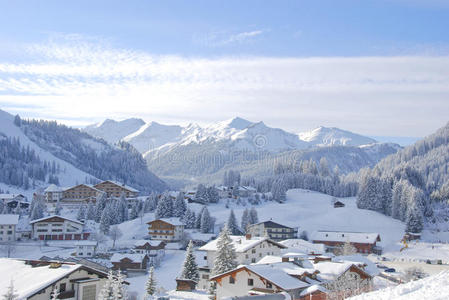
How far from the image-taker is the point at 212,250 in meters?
56.1

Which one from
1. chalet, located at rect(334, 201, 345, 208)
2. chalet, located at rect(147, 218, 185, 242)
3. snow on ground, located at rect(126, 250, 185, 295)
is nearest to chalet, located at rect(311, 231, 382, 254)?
chalet, located at rect(147, 218, 185, 242)

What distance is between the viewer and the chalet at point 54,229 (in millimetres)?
92000

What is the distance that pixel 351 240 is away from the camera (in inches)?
3654

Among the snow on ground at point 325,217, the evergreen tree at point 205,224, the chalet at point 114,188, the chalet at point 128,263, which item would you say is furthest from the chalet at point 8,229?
the chalet at point 114,188

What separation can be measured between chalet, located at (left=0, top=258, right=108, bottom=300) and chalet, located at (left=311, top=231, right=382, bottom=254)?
67948 millimetres

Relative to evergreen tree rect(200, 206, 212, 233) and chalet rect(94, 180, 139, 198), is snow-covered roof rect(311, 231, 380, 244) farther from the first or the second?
chalet rect(94, 180, 139, 198)

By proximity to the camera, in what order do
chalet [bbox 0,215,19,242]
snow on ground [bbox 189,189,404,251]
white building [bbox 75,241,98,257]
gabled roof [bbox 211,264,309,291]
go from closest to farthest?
gabled roof [bbox 211,264,309,291] → white building [bbox 75,241,98,257] → chalet [bbox 0,215,19,242] → snow on ground [bbox 189,189,404,251]

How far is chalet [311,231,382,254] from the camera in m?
90.1

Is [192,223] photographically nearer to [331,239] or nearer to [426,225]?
[331,239]

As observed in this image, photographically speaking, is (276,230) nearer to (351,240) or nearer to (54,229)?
(351,240)

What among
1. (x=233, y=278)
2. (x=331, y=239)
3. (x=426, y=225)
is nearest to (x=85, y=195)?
(x=331, y=239)

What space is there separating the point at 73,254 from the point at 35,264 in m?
52.8

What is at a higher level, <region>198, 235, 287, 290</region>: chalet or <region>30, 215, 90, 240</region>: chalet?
<region>198, 235, 287, 290</region>: chalet

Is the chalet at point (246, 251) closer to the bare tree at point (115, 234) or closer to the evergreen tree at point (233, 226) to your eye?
the bare tree at point (115, 234)
